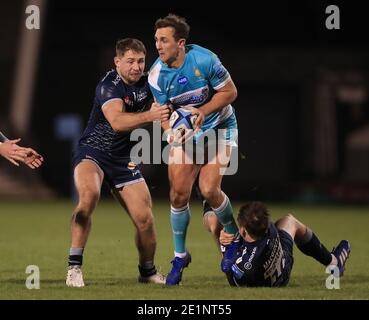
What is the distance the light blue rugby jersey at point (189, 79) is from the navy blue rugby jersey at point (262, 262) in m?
1.43

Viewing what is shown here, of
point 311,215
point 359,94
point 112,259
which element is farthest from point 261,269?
point 359,94

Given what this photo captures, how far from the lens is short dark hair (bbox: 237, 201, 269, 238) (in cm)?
821

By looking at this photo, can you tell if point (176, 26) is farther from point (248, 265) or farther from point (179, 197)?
point (248, 265)

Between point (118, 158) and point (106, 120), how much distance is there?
0.37 metres

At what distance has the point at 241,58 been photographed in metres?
29.0

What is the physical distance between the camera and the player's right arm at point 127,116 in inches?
329

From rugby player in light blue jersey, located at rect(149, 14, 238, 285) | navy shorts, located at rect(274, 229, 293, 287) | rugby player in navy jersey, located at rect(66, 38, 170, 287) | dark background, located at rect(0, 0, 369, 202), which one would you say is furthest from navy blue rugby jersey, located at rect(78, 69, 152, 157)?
dark background, located at rect(0, 0, 369, 202)

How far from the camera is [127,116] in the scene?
859cm

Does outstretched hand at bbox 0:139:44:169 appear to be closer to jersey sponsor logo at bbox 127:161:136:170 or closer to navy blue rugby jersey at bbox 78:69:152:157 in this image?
navy blue rugby jersey at bbox 78:69:152:157

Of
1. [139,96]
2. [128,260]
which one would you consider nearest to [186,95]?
[139,96]

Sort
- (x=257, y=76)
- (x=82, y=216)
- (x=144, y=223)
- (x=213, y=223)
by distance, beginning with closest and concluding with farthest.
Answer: (x=82, y=216) < (x=144, y=223) < (x=213, y=223) < (x=257, y=76)

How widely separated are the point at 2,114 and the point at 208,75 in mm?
18131

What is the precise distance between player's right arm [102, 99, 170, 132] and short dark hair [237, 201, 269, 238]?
1057 millimetres
